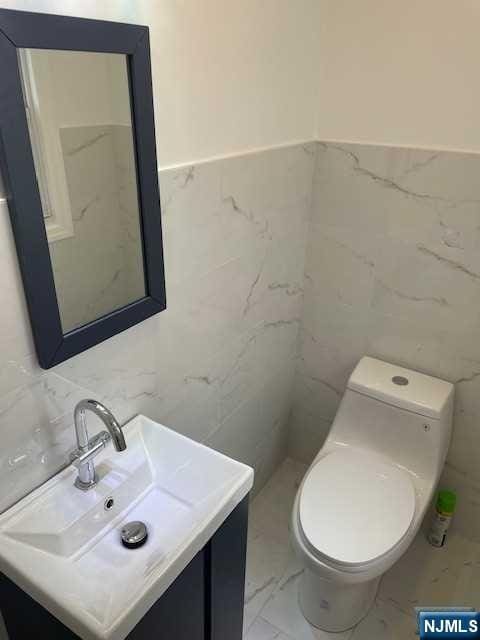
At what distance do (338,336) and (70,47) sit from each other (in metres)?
1.45

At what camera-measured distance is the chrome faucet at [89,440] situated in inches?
39.8

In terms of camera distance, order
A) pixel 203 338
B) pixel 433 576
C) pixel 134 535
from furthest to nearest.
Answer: pixel 433 576
pixel 203 338
pixel 134 535

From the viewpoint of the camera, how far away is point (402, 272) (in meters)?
1.76

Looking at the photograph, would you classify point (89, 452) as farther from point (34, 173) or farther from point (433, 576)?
point (433, 576)

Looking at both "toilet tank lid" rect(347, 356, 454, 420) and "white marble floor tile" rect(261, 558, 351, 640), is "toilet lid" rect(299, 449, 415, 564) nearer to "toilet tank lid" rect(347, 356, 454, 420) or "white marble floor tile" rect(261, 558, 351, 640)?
"toilet tank lid" rect(347, 356, 454, 420)

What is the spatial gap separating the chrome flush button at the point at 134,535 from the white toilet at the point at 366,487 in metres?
0.58


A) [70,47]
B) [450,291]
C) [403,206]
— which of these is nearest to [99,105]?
[70,47]

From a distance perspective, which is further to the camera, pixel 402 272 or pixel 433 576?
pixel 433 576

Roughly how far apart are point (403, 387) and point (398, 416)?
11cm

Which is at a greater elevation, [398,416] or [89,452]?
[89,452]

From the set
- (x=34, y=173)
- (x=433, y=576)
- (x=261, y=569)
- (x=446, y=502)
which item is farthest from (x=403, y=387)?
(x=34, y=173)

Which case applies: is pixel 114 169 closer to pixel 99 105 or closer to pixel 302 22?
pixel 99 105

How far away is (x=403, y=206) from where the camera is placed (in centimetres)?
168

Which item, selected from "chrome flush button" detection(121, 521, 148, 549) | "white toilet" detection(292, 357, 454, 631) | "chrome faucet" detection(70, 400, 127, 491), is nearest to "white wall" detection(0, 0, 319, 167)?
"chrome faucet" detection(70, 400, 127, 491)
